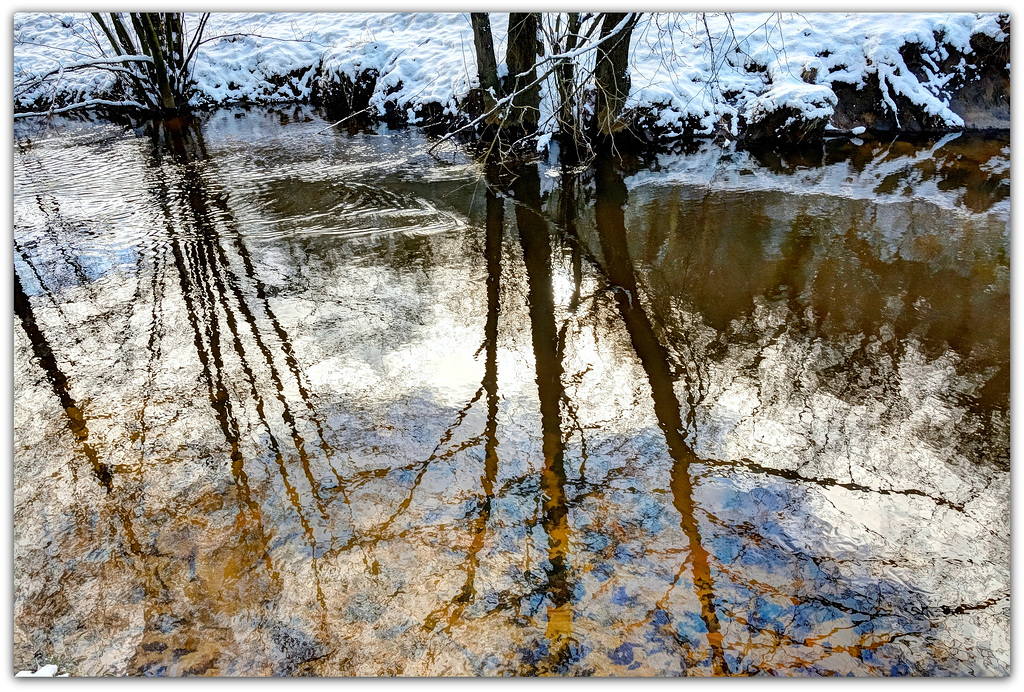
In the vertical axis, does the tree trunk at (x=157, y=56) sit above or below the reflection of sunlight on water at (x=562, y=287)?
above

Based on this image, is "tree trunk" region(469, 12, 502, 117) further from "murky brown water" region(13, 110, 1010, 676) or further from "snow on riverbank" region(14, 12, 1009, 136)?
"murky brown water" region(13, 110, 1010, 676)

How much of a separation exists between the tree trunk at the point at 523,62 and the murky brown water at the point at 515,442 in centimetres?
236

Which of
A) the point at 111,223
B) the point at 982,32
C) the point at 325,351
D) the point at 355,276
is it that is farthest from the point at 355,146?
the point at 982,32

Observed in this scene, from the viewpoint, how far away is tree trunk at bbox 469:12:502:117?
8.02 meters

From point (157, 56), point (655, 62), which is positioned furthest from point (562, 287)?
point (157, 56)

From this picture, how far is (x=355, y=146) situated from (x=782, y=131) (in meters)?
6.16

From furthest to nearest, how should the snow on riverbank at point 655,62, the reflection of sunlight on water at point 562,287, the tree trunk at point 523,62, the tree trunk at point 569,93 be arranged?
the snow on riverbank at point 655,62 → the tree trunk at point 523,62 → the tree trunk at point 569,93 → the reflection of sunlight on water at point 562,287

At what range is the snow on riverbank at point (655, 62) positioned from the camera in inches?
371

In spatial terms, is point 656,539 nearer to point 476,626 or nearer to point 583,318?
point 476,626

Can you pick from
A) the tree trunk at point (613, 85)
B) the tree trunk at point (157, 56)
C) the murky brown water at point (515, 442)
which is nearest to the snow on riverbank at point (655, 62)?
the tree trunk at point (613, 85)

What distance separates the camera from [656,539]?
9.77 feet

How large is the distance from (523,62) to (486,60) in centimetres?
52

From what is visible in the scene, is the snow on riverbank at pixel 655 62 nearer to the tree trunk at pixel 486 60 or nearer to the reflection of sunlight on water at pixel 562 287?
the tree trunk at pixel 486 60

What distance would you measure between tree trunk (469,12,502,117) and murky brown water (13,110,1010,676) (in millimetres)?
2767
